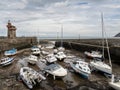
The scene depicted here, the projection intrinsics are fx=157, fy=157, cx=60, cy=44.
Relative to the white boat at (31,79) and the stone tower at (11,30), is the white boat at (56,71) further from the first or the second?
the stone tower at (11,30)

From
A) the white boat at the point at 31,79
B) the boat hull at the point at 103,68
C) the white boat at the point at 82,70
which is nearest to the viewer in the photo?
the white boat at the point at 31,79

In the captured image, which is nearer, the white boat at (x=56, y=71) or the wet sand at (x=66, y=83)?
the wet sand at (x=66, y=83)

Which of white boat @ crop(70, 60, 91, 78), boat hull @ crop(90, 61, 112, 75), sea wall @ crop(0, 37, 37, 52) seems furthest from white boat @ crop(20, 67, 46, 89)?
sea wall @ crop(0, 37, 37, 52)

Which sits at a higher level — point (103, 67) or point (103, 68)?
point (103, 67)

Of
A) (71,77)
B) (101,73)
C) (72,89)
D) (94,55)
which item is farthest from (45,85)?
(94,55)

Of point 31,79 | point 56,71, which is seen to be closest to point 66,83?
point 56,71

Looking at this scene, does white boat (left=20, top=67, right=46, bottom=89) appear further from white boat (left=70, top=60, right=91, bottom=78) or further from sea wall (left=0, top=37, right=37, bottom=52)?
sea wall (left=0, top=37, right=37, bottom=52)

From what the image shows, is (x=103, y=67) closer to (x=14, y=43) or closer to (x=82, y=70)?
(x=82, y=70)

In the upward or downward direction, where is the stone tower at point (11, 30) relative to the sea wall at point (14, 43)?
upward

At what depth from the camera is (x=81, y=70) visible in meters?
19.6

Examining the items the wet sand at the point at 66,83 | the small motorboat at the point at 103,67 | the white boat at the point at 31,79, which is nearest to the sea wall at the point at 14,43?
the wet sand at the point at 66,83

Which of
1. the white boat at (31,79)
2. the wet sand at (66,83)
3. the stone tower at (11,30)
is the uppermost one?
the stone tower at (11,30)

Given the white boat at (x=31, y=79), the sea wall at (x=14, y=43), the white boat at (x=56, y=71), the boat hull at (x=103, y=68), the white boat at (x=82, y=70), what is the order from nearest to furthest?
the white boat at (x=31, y=79) < the white boat at (x=56, y=71) < the white boat at (x=82, y=70) < the boat hull at (x=103, y=68) < the sea wall at (x=14, y=43)

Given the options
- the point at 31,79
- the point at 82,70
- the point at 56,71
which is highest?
the point at 56,71
